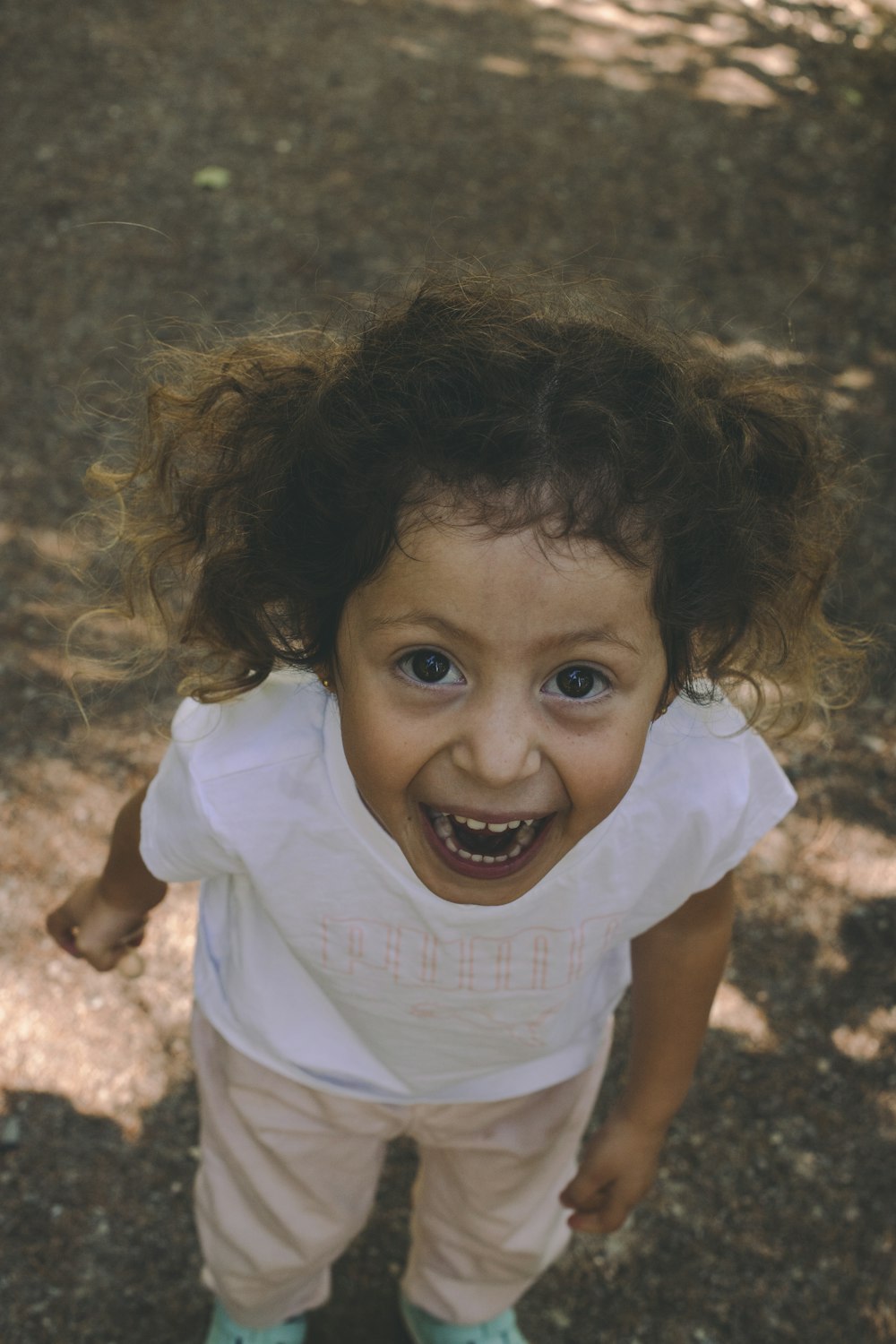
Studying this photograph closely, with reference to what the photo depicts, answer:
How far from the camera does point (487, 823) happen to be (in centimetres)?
158

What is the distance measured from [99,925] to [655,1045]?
898 millimetres

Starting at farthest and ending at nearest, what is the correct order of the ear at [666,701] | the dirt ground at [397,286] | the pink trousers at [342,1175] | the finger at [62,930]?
the dirt ground at [397,286] < the finger at [62,930] < the pink trousers at [342,1175] < the ear at [666,701]

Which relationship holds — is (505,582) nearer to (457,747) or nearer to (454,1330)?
(457,747)

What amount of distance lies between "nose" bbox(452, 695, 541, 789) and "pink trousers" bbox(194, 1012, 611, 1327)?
820mm

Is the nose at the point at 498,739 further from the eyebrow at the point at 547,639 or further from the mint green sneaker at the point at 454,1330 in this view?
the mint green sneaker at the point at 454,1330

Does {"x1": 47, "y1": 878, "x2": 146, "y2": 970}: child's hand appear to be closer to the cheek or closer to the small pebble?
the small pebble

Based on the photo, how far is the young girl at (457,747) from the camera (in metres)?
1.51

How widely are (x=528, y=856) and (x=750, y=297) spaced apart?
3.78 metres

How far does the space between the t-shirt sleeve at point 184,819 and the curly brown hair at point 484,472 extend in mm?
55

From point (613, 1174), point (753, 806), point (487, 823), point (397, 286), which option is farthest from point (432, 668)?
point (397, 286)

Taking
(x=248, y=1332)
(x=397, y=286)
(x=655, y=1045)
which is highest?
(x=655, y=1045)

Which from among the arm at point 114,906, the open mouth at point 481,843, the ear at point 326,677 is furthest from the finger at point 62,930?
the open mouth at point 481,843

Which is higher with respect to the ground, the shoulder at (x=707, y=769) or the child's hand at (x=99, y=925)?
the shoulder at (x=707, y=769)

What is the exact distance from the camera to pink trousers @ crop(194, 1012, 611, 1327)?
210cm
